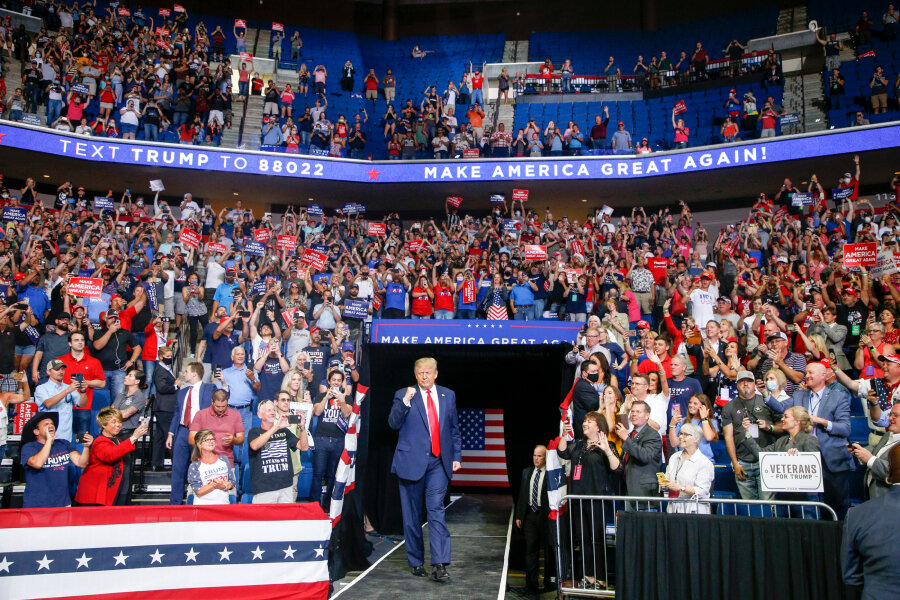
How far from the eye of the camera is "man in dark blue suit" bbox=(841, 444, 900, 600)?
4.04 metres

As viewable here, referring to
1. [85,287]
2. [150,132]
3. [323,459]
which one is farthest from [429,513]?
[150,132]

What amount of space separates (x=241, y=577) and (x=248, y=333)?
19.0 ft

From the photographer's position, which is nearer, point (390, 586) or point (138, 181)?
point (390, 586)

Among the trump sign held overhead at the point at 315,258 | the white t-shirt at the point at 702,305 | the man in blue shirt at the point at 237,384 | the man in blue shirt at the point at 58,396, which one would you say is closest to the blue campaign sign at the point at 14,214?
the trump sign held overhead at the point at 315,258

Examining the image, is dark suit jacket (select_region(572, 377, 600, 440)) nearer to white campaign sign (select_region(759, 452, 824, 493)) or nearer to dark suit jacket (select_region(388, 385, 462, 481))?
dark suit jacket (select_region(388, 385, 462, 481))

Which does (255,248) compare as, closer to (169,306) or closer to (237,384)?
(169,306)

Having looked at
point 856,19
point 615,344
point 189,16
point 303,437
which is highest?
Result: point 189,16

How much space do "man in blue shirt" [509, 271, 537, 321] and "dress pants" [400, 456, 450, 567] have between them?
7.18 m

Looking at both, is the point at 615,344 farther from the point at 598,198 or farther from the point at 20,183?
the point at 20,183

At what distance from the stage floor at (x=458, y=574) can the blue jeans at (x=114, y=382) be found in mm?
4300

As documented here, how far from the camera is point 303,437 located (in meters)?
8.05

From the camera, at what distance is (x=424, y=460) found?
6859 millimetres

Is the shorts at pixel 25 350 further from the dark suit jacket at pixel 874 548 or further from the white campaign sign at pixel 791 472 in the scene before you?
the dark suit jacket at pixel 874 548

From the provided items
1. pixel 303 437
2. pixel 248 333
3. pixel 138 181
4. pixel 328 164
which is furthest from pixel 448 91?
pixel 303 437
